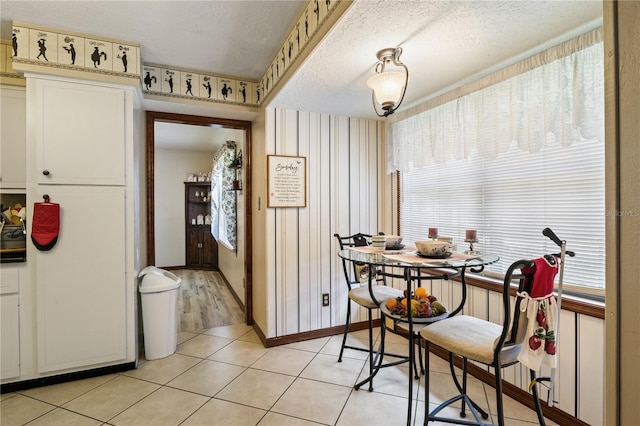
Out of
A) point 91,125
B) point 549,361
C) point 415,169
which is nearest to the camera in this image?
point 549,361

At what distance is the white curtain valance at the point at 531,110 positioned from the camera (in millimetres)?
1618

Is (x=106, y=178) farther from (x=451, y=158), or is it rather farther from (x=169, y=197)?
(x=169, y=197)

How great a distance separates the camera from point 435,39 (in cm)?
173

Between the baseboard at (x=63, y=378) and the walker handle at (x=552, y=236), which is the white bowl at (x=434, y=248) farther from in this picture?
the baseboard at (x=63, y=378)

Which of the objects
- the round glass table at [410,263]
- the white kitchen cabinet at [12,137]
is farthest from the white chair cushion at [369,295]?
the white kitchen cabinet at [12,137]

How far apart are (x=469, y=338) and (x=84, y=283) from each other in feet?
8.63

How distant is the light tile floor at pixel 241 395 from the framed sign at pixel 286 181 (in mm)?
1372

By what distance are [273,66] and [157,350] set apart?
2633 millimetres

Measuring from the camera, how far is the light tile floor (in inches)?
72.3

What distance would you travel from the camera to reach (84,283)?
2256 mm

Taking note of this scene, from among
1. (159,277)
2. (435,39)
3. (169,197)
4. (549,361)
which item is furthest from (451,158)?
(169,197)

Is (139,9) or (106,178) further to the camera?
(106,178)

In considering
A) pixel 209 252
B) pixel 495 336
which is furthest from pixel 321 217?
pixel 209 252

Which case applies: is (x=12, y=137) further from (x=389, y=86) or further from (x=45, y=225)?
(x=389, y=86)
